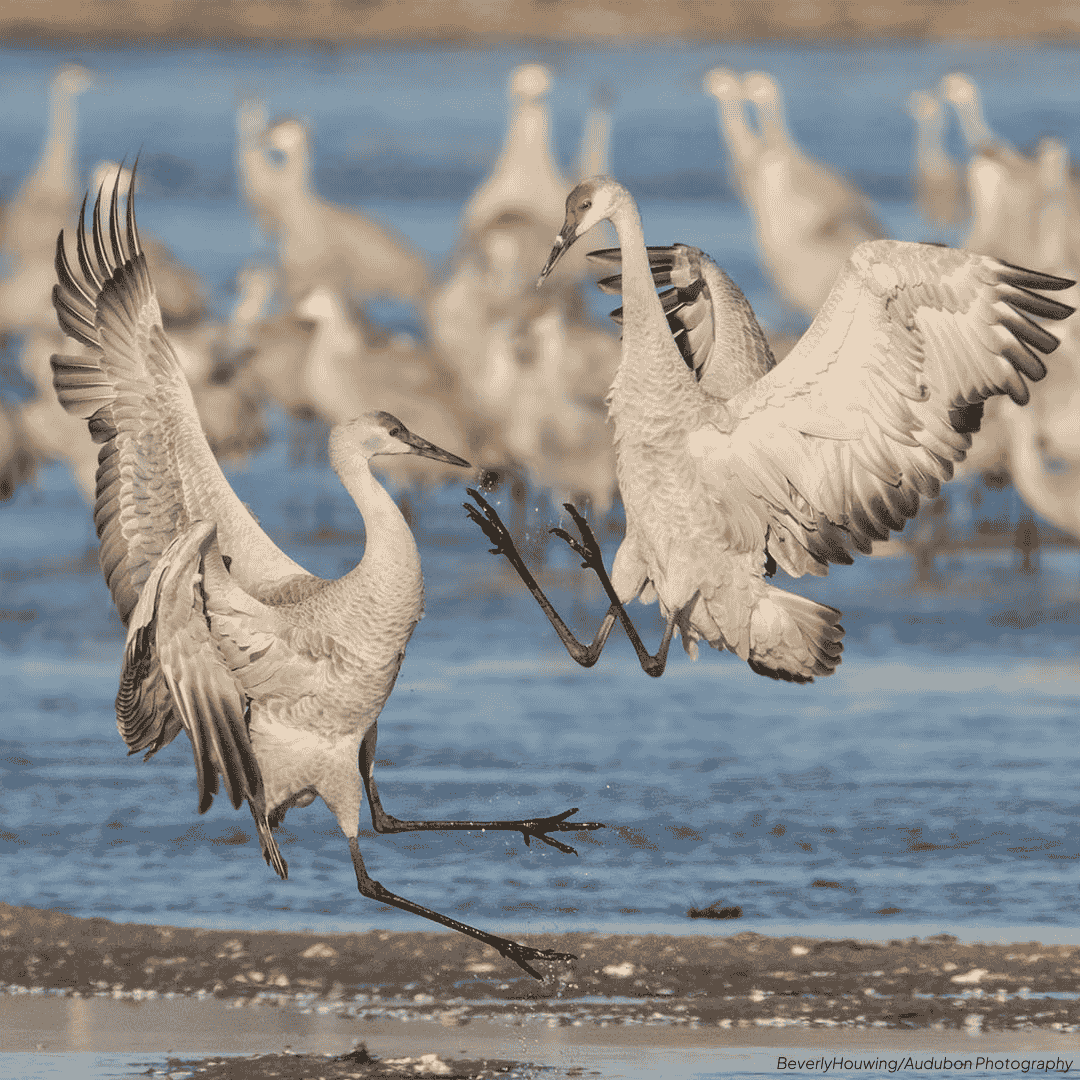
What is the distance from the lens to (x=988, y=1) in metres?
29.4

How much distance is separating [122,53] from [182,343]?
52.4ft

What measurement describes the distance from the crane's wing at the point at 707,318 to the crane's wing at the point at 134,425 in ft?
4.12

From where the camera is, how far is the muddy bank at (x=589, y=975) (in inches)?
226

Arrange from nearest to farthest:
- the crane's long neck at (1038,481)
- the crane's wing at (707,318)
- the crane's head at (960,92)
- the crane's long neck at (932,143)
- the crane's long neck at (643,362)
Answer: the crane's long neck at (643,362) < the crane's wing at (707,318) < the crane's long neck at (1038,481) < the crane's head at (960,92) < the crane's long neck at (932,143)

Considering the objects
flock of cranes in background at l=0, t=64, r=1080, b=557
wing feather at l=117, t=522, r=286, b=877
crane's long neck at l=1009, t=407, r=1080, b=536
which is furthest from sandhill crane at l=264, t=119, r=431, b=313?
wing feather at l=117, t=522, r=286, b=877

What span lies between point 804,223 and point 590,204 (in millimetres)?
10099

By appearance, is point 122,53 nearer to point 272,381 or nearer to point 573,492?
point 272,381

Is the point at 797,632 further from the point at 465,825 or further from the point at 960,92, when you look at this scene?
the point at 960,92

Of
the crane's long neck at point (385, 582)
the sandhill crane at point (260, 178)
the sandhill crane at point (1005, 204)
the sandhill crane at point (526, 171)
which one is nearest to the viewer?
the crane's long neck at point (385, 582)

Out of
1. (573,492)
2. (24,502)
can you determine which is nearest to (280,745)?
(573,492)

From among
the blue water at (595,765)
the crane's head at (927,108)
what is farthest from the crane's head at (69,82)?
the crane's head at (927,108)

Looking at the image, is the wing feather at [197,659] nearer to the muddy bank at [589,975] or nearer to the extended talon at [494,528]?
the muddy bank at [589,975]

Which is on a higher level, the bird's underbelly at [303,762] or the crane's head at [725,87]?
the crane's head at [725,87]

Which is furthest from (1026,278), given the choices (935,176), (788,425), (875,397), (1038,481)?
(935,176)
